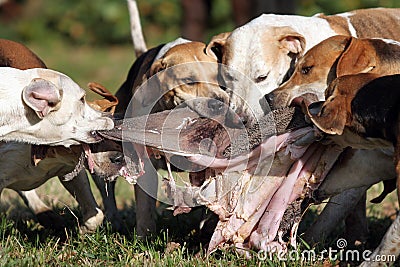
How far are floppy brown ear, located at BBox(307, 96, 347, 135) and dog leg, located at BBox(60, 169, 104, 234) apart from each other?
1.93m

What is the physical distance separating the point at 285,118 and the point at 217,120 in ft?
1.47

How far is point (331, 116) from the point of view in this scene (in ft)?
14.0

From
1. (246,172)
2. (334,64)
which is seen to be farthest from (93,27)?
(246,172)

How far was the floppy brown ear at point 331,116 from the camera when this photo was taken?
4.26 meters

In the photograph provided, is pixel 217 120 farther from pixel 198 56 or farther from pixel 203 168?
pixel 198 56

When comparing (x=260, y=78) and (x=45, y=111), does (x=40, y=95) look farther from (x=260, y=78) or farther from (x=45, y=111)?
(x=260, y=78)

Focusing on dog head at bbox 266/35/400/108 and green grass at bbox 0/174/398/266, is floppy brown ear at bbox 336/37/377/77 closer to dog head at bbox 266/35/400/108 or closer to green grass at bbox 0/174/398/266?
dog head at bbox 266/35/400/108

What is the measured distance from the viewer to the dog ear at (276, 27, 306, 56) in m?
5.65

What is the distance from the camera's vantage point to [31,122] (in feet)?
15.4

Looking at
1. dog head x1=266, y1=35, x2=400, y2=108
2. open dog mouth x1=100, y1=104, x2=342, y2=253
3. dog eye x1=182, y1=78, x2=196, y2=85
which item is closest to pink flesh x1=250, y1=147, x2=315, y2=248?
open dog mouth x1=100, y1=104, x2=342, y2=253

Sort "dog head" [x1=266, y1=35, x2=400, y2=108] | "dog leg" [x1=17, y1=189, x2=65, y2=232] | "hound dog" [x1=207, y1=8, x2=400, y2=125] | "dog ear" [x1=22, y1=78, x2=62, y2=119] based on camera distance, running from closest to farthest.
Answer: "dog ear" [x1=22, y1=78, x2=62, y2=119], "dog head" [x1=266, y1=35, x2=400, y2=108], "hound dog" [x1=207, y1=8, x2=400, y2=125], "dog leg" [x1=17, y1=189, x2=65, y2=232]

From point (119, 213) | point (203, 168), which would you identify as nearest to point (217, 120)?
point (203, 168)

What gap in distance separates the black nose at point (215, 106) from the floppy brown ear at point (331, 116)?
3.21ft

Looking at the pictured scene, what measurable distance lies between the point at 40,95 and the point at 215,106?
122 cm
